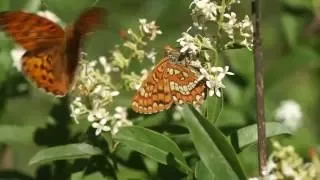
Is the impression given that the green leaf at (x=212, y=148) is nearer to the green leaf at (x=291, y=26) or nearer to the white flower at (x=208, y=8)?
the white flower at (x=208, y=8)

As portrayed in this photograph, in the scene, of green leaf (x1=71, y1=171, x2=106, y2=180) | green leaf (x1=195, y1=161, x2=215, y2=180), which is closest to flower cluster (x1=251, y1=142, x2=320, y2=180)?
green leaf (x1=195, y1=161, x2=215, y2=180)

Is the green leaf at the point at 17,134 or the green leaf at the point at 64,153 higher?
the green leaf at the point at 64,153

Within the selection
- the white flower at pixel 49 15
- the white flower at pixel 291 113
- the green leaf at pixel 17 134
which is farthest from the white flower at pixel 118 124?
the white flower at pixel 291 113

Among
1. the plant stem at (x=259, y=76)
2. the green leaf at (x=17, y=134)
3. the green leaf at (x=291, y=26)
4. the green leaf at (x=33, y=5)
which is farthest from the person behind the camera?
the green leaf at (x=291, y=26)

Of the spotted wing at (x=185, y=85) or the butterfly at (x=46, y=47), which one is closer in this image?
the spotted wing at (x=185, y=85)

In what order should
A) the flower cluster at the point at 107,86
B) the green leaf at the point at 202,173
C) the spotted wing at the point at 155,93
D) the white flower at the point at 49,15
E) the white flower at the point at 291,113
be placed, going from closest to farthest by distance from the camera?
1. the green leaf at the point at 202,173
2. the spotted wing at the point at 155,93
3. the flower cluster at the point at 107,86
4. the white flower at the point at 49,15
5. the white flower at the point at 291,113

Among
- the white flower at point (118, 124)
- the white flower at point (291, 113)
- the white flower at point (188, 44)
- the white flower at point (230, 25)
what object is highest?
the white flower at point (230, 25)

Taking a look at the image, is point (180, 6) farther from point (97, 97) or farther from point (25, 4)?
point (97, 97)

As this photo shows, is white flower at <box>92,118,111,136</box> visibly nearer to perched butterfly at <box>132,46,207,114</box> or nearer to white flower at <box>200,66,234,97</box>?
perched butterfly at <box>132,46,207,114</box>
